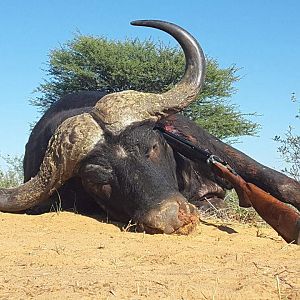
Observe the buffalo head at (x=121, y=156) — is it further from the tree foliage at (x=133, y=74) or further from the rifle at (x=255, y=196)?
the tree foliage at (x=133, y=74)

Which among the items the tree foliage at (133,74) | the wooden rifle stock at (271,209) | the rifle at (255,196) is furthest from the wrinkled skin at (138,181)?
the tree foliage at (133,74)

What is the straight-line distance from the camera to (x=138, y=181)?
4.71 meters

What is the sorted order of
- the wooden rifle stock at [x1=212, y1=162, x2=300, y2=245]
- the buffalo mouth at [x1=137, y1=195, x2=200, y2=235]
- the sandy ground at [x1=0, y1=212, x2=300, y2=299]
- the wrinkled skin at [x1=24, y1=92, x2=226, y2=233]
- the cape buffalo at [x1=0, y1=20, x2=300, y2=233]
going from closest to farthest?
the sandy ground at [x1=0, y1=212, x2=300, y2=299] < the wooden rifle stock at [x1=212, y1=162, x2=300, y2=245] < the buffalo mouth at [x1=137, y1=195, x2=200, y2=235] < the wrinkled skin at [x1=24, y1=92, x2=226, y2=233] < the cape buffalo at [x1=0, y1=20, x2=300, y2=233]

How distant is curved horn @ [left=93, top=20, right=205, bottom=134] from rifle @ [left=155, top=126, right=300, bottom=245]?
8.9 inches

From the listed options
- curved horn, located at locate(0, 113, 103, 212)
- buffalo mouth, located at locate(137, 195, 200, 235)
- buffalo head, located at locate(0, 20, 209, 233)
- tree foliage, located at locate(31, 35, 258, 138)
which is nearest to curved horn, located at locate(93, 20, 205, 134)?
buffalo head, located at locate(0, 20, 209, 233)

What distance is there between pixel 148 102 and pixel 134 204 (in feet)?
2.95

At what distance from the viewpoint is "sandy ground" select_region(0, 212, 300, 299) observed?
8.61 feet

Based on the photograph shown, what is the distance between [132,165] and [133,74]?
423 inches

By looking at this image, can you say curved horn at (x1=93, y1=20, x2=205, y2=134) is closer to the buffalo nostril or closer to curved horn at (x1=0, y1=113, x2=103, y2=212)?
curved horn at (x1=0, y1=113, x2=103, y2=212)

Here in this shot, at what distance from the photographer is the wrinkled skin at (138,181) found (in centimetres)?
442

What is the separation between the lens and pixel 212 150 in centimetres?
591

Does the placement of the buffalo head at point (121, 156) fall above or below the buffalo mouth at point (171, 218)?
above

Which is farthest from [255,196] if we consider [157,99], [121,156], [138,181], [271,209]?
[157,99]

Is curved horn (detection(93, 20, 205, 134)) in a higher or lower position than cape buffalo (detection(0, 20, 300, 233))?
higher
